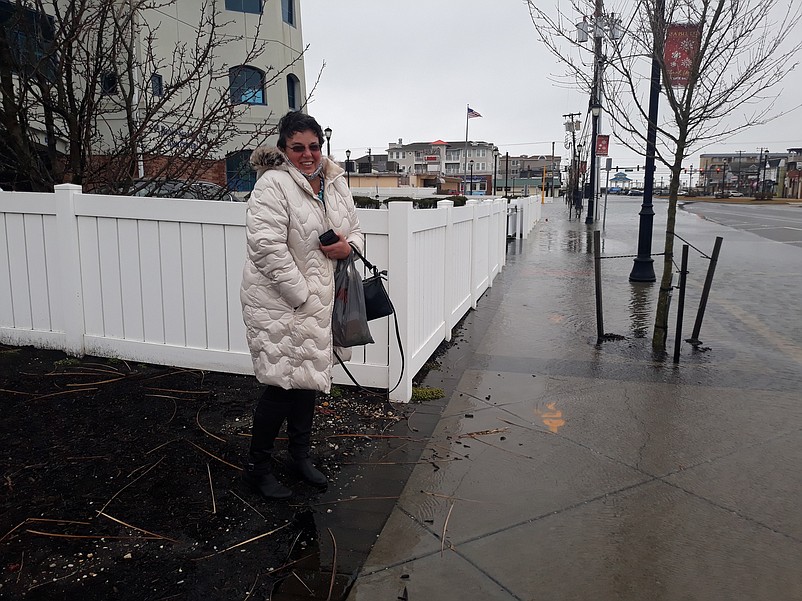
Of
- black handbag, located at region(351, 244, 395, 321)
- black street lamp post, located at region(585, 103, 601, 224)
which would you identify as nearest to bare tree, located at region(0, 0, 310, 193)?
black handbag, located at region(351, 244, 395, 321)

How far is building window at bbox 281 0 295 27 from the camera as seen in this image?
105 ft

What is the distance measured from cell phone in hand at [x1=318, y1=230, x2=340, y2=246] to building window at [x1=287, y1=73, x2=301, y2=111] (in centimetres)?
3194

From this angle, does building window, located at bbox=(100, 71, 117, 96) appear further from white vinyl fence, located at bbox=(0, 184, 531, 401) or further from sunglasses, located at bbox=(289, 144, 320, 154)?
sunglasses, located at bbox=(289, 144, 320, 154)

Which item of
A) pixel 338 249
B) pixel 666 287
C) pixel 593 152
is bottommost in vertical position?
pixel 666 287

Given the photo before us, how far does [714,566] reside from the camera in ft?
9.52

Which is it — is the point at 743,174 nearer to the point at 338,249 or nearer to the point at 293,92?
the point at 293,92

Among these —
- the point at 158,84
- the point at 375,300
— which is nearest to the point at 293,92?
the point at 158,84

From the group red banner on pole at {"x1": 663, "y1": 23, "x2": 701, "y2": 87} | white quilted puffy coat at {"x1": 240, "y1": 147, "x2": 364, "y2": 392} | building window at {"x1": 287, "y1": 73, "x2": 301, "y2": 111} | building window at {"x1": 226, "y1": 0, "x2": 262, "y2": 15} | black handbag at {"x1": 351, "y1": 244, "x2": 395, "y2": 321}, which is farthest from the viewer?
building window at {"x1": 287, "y1": 73, "x2": 301, "y2": 111}

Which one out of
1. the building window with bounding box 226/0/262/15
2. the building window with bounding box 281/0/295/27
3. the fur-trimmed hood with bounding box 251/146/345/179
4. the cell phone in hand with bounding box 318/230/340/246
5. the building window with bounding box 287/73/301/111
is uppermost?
the building window with bounding box 281/0/295/27

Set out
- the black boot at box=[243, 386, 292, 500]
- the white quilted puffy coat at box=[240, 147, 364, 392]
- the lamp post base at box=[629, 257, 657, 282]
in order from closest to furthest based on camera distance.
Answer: the white quilted puffy coat at box=[240, 147, 364, 392]
the black boot at box=[243, 386, 292, 500]
the lamp post base at box=[629, 257, 657, 282]

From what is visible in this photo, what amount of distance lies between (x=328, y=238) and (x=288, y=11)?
109ft

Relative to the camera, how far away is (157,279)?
5.30 meters

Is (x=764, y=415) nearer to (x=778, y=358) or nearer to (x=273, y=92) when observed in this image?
(x=778, y=358)

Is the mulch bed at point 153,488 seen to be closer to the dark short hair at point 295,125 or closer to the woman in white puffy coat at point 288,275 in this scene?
the woman in white puffy coat at point 288,275
